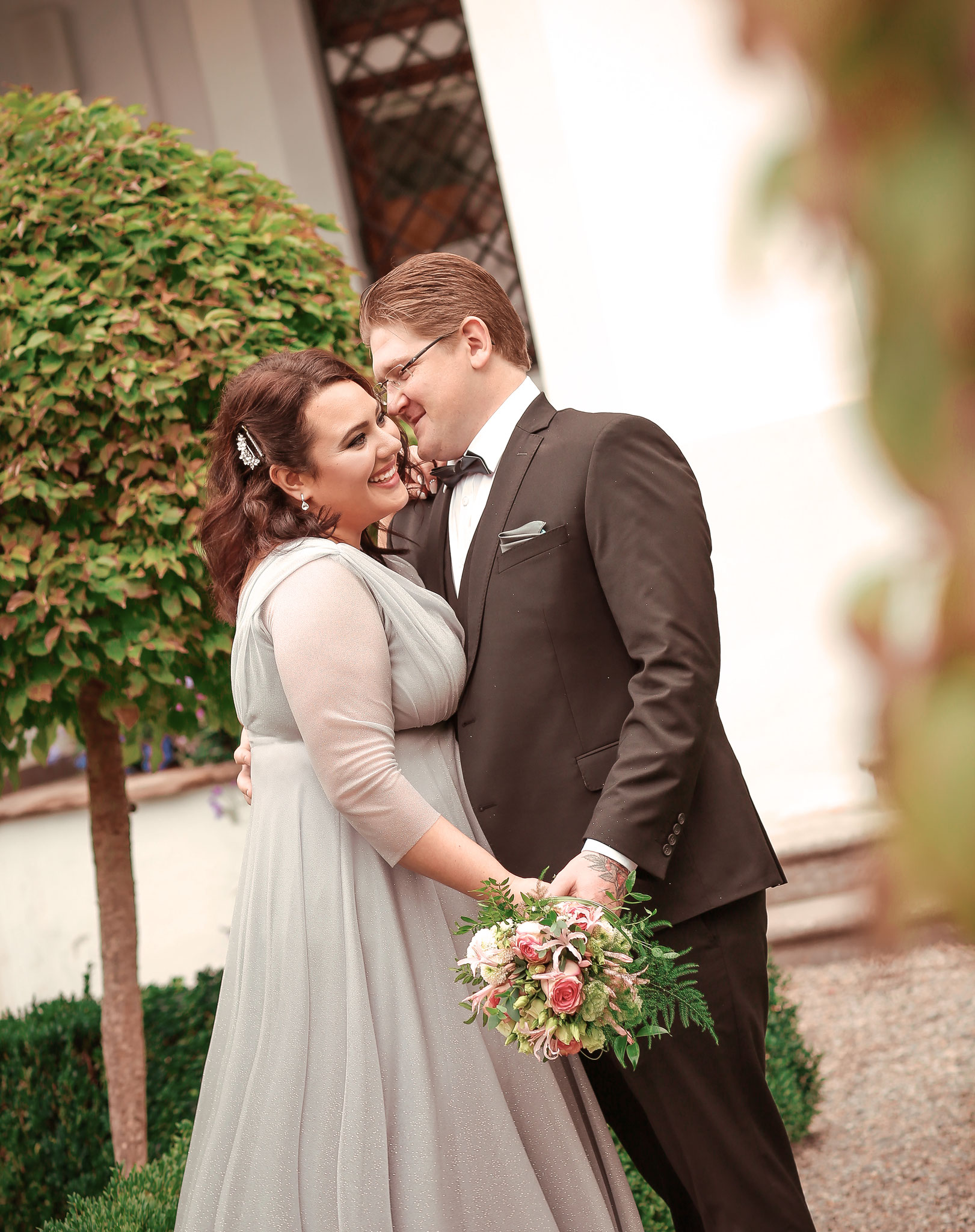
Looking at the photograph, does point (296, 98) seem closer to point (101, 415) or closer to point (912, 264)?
point (101, 415)

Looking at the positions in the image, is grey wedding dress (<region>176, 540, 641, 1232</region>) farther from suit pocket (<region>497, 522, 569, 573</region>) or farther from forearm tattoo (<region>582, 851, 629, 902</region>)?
forearm tattoo (<region>582, 851, 629, 902</region>)

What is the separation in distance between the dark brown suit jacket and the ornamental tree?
120 centimetres

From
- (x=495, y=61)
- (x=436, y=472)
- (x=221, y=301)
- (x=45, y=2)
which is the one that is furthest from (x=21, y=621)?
(x=45, y=2)

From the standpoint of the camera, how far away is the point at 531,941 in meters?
1.71

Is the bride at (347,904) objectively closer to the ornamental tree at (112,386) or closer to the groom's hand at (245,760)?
the groom's hand at (245,760)

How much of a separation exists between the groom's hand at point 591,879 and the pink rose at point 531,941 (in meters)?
0.18

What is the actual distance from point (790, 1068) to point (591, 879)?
7.18ft

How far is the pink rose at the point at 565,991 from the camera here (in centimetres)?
168

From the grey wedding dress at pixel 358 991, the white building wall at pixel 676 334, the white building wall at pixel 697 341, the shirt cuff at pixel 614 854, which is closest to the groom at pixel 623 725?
the shirt cuff at pixel 614 854

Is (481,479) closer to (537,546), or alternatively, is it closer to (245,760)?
(537,546)

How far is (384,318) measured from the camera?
2.31m

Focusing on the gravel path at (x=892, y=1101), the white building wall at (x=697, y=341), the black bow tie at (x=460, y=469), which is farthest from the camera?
the white building wall at (x=697, y=341)

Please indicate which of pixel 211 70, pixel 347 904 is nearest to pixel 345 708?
pixel 347 904

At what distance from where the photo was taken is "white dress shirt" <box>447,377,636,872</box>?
2.29 metres
